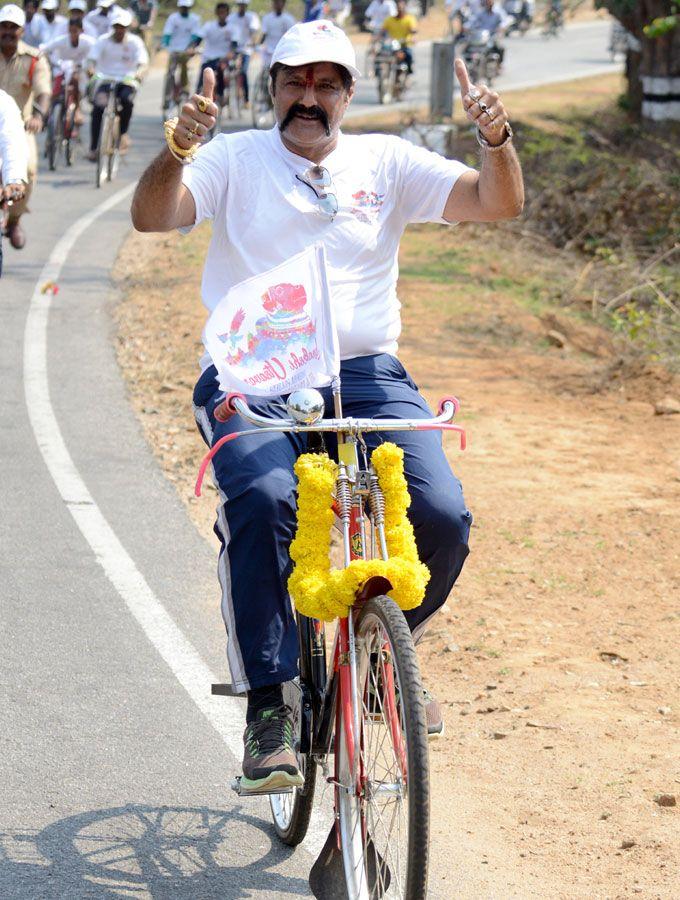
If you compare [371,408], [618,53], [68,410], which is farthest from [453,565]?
[618,53]

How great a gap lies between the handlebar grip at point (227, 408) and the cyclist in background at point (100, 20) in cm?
2463

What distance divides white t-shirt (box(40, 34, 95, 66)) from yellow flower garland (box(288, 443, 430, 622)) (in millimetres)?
19879

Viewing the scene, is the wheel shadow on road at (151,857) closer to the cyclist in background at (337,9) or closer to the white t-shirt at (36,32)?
the white t-shirt at (36,32)

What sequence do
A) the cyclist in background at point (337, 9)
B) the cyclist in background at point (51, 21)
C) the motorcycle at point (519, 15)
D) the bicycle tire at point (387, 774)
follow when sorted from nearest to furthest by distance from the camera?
the bicycle tire at point (387, 774) → the cyclist in background at point (51, 21) → the cyclist in background at point (337, 9) → the motorcycle at point (519, 15)

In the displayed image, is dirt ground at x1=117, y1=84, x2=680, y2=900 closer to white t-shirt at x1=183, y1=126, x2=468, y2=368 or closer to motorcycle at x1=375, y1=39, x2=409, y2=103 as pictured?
white t-shirt at x1=183, y1=126, x2=468, y2=368

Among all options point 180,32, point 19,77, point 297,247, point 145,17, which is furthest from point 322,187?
point 145,17

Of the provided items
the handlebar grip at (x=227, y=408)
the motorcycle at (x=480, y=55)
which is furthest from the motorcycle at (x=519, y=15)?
the handlebar grip at (x=227, y=408)

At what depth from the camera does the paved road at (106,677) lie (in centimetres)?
414

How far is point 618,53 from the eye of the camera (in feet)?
165

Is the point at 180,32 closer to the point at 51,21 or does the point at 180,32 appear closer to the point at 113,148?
the point at 51,21

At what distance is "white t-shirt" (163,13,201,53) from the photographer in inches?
1041

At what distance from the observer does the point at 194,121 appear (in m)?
3.94

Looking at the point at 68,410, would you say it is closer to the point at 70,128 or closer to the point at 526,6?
the point at 70,128

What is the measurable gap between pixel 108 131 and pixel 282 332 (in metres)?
16.6
